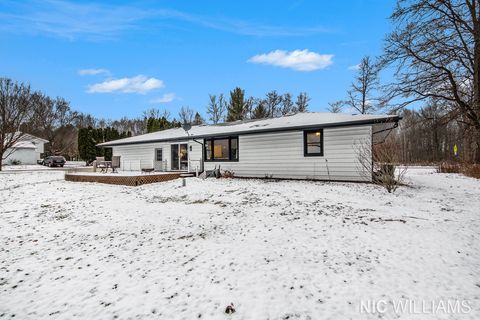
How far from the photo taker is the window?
41.6 ft

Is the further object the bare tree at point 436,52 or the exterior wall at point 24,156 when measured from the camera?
the exterior wall at point 24,156

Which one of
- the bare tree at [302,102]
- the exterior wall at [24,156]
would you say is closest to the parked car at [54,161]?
the exterior wall at [24,156]

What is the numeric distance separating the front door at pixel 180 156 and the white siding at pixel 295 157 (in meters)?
0.79

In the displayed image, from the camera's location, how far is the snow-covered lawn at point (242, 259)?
2.89 meters

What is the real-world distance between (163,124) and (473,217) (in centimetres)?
3366

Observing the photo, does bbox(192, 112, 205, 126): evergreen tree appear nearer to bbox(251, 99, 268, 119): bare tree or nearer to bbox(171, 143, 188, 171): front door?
bbox(251, 99, 268, 119): bare tree

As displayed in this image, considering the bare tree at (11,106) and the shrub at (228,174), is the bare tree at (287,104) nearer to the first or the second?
the shrub at (228,174)

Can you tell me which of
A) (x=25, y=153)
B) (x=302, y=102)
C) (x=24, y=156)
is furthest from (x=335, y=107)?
(x=24, y=156)

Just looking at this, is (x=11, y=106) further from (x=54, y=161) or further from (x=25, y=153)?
(x=25, y=153)

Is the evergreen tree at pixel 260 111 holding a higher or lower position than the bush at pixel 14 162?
higher

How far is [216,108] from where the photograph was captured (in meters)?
43.7

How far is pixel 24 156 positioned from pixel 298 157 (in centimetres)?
4511

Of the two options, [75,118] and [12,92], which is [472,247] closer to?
[12,92]

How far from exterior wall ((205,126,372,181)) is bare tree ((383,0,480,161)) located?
3.23 meters
